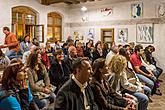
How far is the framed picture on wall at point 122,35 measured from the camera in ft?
35.0

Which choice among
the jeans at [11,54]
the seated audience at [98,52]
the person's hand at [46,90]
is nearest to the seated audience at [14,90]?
the person's hand at [46,90]

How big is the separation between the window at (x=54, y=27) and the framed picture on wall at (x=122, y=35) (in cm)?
325

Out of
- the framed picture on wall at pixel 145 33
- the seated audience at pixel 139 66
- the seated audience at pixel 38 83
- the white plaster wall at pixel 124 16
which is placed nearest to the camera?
the seated audience at pixel 38 83

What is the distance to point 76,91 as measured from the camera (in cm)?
221

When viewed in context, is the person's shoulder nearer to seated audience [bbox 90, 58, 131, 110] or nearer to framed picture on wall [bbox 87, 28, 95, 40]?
seated audience [bbox 90, 58, 131, 110]

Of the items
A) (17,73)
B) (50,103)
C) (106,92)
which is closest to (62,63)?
(50,103)

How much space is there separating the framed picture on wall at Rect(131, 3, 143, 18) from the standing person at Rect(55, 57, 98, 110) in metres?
8.32

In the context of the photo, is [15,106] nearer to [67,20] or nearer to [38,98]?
[38,98]

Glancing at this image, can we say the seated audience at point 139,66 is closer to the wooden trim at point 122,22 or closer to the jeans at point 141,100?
the jeans at point 141,100

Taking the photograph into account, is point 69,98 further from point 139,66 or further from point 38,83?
point 139,66

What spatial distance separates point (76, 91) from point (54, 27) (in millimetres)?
10347

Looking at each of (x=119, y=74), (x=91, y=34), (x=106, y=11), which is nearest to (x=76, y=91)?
(x=119, y=74)

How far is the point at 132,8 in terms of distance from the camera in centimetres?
1037

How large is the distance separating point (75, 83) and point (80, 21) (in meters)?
10.4
